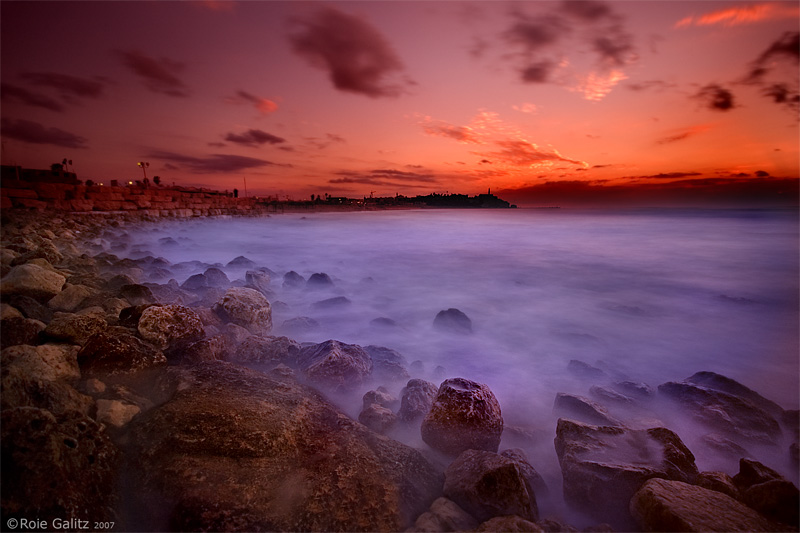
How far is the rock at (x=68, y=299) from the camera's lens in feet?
11.6

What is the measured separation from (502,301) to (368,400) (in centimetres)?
554

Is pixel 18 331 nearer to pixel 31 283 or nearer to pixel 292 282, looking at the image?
pixel 31 283

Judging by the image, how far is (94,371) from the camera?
229 cm

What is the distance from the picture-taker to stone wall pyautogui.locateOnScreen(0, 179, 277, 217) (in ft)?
50.0

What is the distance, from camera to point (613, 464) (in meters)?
2.16

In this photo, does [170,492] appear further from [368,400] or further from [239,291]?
[239,291]

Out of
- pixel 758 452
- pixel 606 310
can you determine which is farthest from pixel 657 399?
pixel 606 310

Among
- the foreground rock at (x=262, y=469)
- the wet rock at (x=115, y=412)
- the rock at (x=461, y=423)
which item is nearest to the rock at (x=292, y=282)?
the foreground rock at (x=262, y=469)

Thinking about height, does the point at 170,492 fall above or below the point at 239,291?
below

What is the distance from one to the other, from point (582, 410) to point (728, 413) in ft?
4.32

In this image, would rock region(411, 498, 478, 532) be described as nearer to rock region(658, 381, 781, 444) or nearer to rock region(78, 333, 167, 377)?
rock region(78, 333, 167, 377)

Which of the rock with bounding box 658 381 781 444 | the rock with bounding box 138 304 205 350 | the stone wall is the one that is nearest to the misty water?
the rock with bounding box 658 381 781 444

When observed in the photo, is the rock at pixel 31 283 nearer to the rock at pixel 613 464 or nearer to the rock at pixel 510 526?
the rock at pixel 510 526

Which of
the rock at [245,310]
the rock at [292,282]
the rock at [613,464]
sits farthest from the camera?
the rock at [292,282]
